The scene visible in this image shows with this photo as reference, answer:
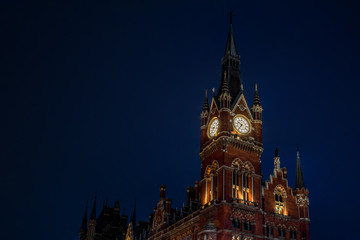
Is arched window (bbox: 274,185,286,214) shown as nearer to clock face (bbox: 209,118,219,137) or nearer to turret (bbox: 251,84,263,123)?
turret (bbox: 251,84,263,123)

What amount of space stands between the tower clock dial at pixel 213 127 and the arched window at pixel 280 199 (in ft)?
48.1

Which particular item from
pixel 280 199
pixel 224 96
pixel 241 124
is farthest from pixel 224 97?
pixel 280 199

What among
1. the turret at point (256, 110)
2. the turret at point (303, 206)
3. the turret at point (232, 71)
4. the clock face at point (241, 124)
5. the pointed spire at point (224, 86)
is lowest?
the turret at point (303, 206)

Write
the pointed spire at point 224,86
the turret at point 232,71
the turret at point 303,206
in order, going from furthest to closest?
the turret at point 232,71 → the pointed spire at point 224,86 → the turret at point 303,206

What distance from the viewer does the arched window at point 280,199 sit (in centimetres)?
8638

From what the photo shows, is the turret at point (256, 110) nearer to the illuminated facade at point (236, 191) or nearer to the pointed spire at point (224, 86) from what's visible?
the illuminated facade at point (236, 191)

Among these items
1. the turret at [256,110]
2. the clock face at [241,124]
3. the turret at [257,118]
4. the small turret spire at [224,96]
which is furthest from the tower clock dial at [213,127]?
the turret at [256,110]

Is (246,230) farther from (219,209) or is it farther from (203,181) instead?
(203,181)

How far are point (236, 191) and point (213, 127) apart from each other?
13473 mm

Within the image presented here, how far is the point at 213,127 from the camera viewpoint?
297 ft

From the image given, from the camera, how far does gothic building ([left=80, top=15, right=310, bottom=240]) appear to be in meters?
80.2

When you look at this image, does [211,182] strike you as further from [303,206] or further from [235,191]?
[303,206]

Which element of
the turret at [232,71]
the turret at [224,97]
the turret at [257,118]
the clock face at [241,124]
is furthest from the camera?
the turret at [232,71]

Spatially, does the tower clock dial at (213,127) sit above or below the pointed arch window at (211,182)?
above
